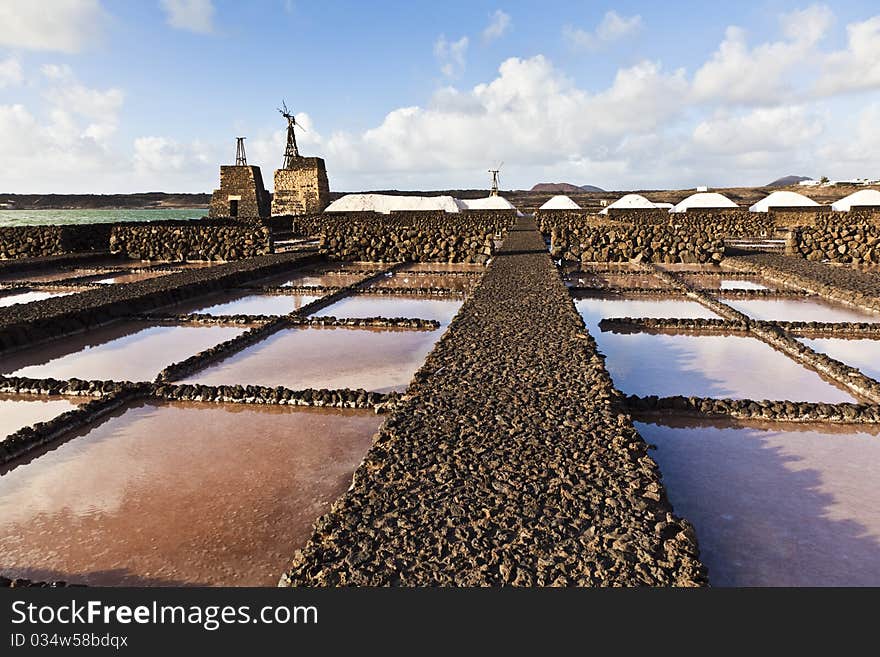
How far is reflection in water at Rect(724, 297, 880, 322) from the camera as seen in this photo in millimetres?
8617

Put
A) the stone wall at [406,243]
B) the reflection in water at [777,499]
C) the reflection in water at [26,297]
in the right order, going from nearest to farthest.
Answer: the reflection in water at [777,499]
the reflection in water at [26,297]
the stone wall at [406,243]

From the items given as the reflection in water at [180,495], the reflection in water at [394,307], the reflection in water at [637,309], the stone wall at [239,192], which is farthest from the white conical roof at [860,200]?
Result: the reflection in water at [180,495]

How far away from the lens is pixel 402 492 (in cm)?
276

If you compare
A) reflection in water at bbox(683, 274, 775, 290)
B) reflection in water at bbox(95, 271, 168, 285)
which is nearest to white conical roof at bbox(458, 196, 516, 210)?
reflection in water at bbox(683, 274, 775, 290)

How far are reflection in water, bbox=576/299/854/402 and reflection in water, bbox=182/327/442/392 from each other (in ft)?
7.75

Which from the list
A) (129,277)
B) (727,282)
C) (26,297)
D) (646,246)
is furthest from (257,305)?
(646,246)

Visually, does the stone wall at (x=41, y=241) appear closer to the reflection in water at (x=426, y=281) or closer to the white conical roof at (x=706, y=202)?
the reflection in water at (x=426, y=281)

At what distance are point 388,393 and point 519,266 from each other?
24.3ft

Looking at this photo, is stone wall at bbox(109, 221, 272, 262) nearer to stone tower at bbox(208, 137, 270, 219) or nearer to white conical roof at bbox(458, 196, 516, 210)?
stone tower at bbox(208, 137, 270, 219)

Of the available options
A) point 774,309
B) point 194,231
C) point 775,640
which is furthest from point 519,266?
point 194,231

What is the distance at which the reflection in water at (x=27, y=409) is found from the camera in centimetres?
455

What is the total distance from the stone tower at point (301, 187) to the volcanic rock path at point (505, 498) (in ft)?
113

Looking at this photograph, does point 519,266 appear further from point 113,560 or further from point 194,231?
point 194,231

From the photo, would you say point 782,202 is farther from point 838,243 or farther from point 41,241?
point 41,241
